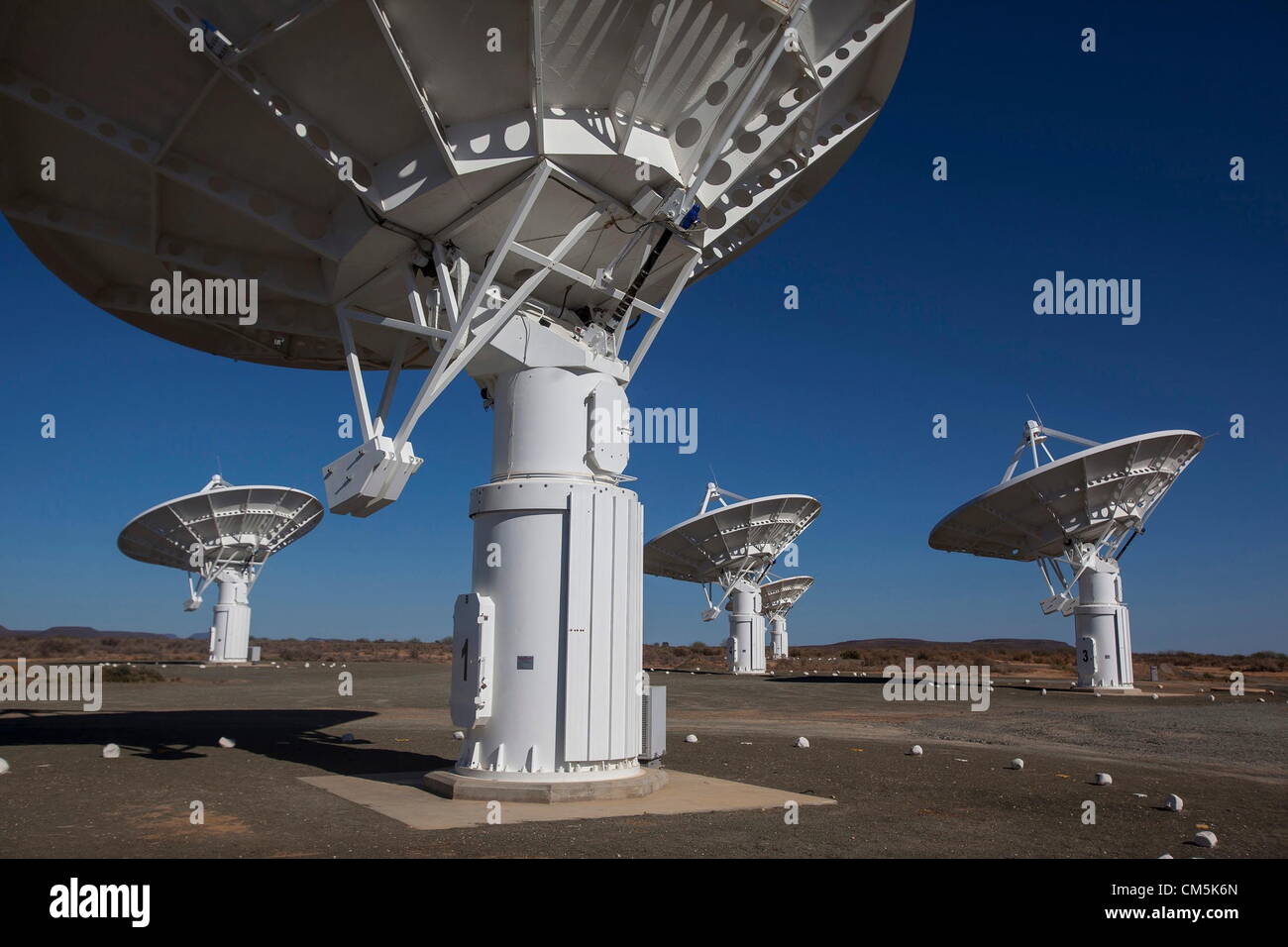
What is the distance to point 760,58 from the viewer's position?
10602mm

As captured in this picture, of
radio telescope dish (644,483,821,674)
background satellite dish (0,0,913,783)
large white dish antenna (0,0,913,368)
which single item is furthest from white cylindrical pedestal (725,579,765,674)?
background satellite dish (0,0,913,783)

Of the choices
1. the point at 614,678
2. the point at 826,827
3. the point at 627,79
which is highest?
the point at 627,79

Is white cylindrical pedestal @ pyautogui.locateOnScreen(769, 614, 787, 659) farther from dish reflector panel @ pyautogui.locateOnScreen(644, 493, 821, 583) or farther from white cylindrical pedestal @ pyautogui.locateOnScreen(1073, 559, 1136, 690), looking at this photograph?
white cylindrical pedestal @ pyautogui.locateOnScreen(1073, 559, 1136, 690)

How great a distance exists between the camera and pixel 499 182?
11055 millimetres

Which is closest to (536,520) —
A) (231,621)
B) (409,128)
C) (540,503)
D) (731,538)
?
(540,503)

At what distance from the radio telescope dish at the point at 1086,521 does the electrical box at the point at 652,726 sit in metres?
26.2

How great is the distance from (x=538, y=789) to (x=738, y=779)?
13.0ft

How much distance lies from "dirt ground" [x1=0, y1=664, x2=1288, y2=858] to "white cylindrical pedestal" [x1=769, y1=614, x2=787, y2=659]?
49831mm

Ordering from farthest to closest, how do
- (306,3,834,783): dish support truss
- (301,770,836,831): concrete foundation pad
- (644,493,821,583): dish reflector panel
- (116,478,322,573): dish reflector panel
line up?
(644,493,821,583): dish reflector panel
(116,478,322,573): dish reflector panel
(306,3,834,783): dish support truss
(301,770,836,831): concrete foundation pad

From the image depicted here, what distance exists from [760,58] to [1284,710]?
29070 millimetres

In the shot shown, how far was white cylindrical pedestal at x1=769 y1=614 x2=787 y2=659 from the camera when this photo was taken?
7812cm
